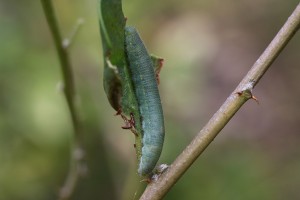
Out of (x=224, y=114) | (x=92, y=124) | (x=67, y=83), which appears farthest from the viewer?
(x=92, y=124)

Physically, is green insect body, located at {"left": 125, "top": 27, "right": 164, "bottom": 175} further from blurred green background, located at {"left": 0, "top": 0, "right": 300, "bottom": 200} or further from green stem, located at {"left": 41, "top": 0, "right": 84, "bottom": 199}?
blurred green background, located at {"left": 0, "top": 0, "right": 300, "bottom": 200}

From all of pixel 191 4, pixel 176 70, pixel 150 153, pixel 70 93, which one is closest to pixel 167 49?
pixel 176 70

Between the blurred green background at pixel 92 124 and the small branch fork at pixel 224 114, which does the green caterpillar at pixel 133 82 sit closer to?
the small branch fork at pixel 224 114

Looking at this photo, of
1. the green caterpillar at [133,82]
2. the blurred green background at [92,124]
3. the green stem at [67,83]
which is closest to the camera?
the green caterpillar at [133,82]

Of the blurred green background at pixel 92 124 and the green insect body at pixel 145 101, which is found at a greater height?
the green insect body at pixel 145 101

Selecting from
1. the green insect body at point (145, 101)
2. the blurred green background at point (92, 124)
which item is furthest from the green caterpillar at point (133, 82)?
the blurred green background at point (92, 124)

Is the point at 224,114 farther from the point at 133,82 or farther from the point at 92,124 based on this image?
the point at 92,124

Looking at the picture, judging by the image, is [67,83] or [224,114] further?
[67,83]

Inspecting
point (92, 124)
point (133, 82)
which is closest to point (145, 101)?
point (133, 82)
